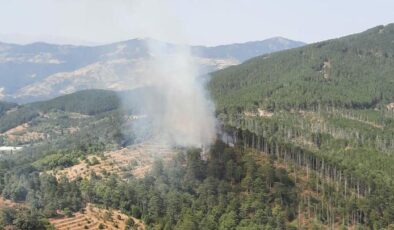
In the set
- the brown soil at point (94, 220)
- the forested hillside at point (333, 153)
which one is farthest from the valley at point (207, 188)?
the forested hillside at point (333, 153)

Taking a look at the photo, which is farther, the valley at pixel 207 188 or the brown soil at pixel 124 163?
the brown soil at pixel 124 163

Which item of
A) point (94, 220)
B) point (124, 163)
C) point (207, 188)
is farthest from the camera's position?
point (124, 163)

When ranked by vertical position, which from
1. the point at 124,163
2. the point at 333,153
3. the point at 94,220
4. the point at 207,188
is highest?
the point at 207,188

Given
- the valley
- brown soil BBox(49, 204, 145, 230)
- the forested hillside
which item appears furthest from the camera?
the forested hillside

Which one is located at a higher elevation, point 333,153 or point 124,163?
point 124,163

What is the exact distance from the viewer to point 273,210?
88.4m

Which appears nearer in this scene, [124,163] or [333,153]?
[124,163]

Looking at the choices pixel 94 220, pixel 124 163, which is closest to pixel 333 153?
pixel 124 163

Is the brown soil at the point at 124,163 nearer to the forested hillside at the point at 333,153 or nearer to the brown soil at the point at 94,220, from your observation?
the brown soil at the point at 94,220

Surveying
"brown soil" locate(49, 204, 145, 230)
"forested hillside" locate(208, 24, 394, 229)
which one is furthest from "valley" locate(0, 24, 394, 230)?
"forested hillside" locate(208, 24, 394, 229)

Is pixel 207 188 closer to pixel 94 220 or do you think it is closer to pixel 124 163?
pixel 94 220

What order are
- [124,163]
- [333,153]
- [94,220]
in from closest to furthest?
1. [94,220]
2. [124,163]
3. [333,153]

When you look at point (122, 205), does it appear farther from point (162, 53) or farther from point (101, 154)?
point (162, 53)

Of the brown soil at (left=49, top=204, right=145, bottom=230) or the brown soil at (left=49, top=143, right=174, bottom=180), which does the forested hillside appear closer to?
the brown soil at (left=49, top=143, right=174, bottom=180)
